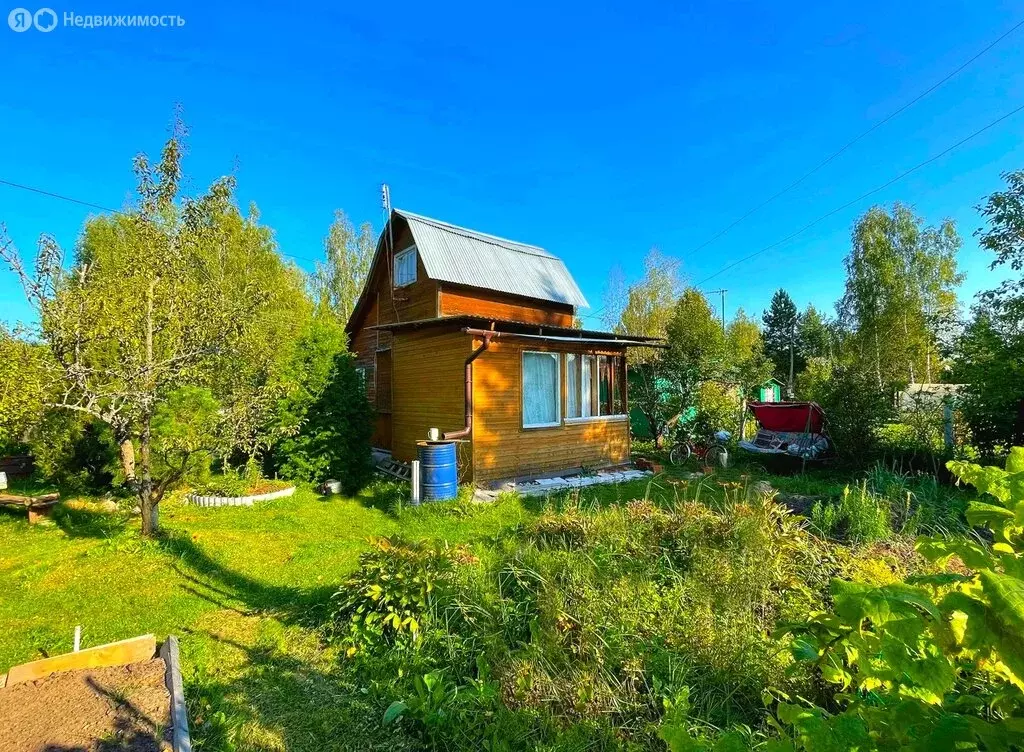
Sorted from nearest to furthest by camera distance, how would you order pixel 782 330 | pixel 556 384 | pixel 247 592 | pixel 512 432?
pixel 247 592, pixel 512 432, pixel 556 384, pixel 782 330

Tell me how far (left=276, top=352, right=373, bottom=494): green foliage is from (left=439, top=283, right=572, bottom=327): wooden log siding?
134 inches

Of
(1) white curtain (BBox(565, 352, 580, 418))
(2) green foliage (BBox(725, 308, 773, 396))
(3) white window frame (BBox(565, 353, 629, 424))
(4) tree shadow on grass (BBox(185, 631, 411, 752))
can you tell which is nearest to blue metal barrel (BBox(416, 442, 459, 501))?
(1) white curtain (BBox(565, 352, 580, 418))

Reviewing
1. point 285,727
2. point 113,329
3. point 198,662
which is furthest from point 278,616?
point 113,329

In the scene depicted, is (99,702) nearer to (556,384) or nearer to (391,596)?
(391,596)

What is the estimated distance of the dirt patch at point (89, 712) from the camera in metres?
2.52

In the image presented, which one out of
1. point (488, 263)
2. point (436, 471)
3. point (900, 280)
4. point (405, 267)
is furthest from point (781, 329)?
point (436, 471)

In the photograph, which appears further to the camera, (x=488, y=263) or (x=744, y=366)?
(x=744, y=366)

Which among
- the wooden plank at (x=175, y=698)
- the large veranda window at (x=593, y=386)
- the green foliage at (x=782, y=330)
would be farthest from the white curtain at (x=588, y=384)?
the green foliage at (x=782, y=330)

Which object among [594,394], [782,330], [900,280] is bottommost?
[594,394]

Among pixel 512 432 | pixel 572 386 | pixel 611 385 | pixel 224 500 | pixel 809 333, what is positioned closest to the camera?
pixel 224 500

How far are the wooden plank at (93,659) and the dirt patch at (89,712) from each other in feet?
0.21

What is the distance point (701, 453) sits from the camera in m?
12.9

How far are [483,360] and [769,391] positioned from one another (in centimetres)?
2281

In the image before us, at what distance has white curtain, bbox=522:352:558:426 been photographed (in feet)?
33.3
